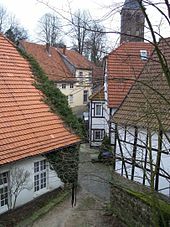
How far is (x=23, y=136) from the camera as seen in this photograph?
42.3 feet

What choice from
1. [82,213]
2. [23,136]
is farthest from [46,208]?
[23,136]

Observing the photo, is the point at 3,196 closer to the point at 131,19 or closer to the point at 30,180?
the point at 30,180

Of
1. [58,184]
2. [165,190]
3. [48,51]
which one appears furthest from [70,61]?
[165,190]

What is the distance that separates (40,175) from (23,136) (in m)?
1.80

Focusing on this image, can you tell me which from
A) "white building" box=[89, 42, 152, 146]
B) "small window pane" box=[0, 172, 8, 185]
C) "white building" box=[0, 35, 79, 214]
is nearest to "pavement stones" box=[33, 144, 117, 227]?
"white building" box=[0, 35, 79, 214]

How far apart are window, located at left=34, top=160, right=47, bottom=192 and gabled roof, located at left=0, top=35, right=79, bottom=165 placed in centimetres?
78

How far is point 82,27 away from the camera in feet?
17.6

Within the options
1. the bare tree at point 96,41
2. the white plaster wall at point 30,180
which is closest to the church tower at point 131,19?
the bare tree at point 96,41

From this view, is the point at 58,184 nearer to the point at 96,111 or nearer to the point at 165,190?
the point at 165,190

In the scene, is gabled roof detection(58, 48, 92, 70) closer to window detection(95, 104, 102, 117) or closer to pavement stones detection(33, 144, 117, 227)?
window detection(95, 104, 102, 117)

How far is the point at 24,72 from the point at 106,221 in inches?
301

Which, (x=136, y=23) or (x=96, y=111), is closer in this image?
(x=136, y=23)

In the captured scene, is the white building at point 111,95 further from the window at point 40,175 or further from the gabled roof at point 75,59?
the gabled roof at point 75,59

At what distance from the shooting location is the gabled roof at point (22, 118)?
1234 cm
